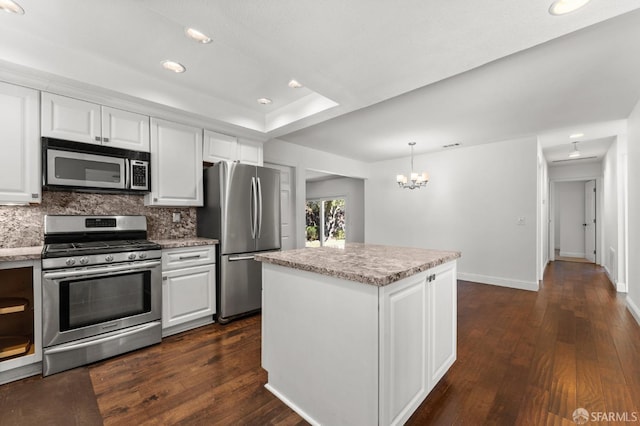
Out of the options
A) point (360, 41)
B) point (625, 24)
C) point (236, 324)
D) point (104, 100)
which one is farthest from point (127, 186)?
point (625, 24)

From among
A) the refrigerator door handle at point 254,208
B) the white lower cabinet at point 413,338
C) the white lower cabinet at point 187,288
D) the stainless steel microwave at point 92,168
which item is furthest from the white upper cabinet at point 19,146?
the white lower cabinet at point 413,338

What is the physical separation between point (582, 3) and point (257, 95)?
8.79 feet

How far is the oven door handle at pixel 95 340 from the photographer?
7.02 feet

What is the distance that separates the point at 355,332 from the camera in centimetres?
142

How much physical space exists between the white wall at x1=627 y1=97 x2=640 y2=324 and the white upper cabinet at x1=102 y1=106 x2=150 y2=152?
208 inches

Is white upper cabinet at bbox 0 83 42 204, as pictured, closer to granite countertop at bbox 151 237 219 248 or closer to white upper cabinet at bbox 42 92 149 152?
white upper cabinet at bbox 42 92 149 152

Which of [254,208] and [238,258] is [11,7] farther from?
[238,258]

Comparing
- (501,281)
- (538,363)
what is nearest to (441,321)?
(538,363)

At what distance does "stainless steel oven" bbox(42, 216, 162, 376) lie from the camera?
213 cm

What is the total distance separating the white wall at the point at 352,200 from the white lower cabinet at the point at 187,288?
191 inches

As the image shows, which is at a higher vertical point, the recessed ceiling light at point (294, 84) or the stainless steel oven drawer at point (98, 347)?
the recessed ceiling light at point (294, 84)

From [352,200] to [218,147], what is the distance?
16.2 feet

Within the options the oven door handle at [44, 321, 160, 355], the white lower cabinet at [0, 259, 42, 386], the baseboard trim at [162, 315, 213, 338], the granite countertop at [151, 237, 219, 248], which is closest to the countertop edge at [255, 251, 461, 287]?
the granite countertop at [151, 237, 219, 248]
